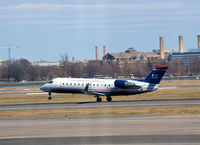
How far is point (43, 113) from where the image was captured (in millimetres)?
46281

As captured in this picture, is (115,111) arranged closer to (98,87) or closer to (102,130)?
(102,130)

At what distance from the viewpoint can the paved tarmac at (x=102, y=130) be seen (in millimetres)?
27953

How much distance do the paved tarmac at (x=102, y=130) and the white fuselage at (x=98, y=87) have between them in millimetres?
17343

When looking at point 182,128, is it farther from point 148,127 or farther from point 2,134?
point 2,134

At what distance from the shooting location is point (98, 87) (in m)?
60.0

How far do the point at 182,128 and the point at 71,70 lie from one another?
13578 centimetres

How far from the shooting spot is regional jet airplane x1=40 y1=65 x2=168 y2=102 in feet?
192

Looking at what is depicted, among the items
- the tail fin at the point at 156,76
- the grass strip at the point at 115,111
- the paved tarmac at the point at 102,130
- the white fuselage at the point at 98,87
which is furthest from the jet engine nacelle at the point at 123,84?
the paved tarmac at the point at 102,130

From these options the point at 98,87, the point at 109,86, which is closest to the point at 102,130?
the point at 109,86

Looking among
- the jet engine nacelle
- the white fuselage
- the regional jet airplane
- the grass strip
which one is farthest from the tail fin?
the grass strip

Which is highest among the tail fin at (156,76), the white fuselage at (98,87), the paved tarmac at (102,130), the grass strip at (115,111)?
the tail fin at (156,76)

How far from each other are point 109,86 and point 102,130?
26.9 metres

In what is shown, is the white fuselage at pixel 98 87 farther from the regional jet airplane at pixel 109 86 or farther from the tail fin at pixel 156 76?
the tail fin at pixel 156 76

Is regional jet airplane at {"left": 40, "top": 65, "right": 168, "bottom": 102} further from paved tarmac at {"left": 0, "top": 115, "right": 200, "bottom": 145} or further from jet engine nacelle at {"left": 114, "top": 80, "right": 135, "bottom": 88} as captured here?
paved tarmac at {"left": 0, "top": 115, "right": 200, "bottom": 145}
